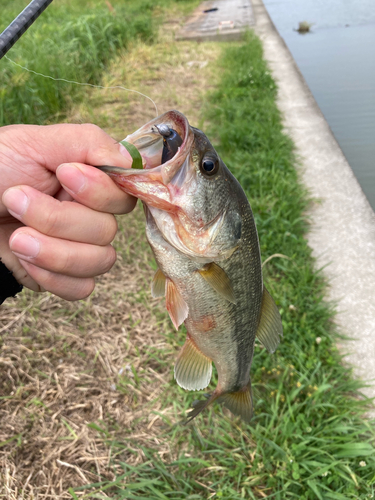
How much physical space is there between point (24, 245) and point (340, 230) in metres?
2.95

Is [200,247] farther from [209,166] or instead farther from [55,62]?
Answer: [55,62]

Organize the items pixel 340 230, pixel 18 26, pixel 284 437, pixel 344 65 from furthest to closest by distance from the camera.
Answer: pixel 344 65
pixel 340 230
pixel 284 437
pixel 18 26

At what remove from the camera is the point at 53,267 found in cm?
130

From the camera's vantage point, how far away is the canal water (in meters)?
4.96

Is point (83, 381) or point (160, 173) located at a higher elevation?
point (160, 173)

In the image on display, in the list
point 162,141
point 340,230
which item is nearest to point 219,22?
point 340,230

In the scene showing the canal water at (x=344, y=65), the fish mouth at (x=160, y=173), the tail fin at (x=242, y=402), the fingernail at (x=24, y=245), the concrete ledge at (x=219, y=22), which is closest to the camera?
the fish mouth at (x=160, y=173)

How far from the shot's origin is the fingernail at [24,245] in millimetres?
1210

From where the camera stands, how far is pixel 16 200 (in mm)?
1175

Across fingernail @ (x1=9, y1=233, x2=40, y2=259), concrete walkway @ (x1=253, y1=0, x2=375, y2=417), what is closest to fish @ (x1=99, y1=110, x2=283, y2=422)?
fingernail @ (x1=9, y1=233, x2=40, y2=259)

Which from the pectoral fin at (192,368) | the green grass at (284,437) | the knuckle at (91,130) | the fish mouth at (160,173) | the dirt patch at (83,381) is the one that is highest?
the knuckle at (91,130)

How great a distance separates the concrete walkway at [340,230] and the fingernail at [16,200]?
217 cm

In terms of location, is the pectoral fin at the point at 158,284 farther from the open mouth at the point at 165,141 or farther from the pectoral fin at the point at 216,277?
the open mouth at the point at 165,141

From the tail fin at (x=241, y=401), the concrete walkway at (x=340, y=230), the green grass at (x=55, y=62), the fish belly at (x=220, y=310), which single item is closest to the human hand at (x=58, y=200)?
the fish belly at (x=220, y=310)
